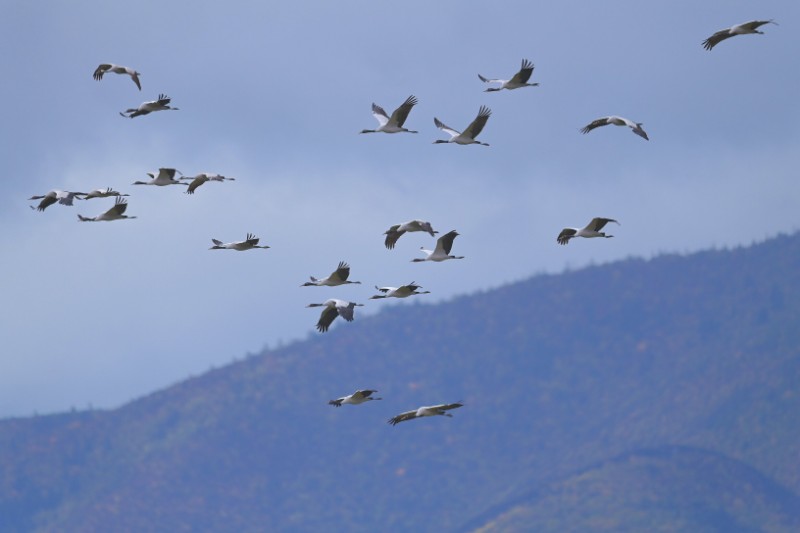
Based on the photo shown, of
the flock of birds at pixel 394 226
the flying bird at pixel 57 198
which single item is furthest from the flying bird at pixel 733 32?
the flying bird at pixel 57 198

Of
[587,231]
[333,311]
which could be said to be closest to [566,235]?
[587,231]

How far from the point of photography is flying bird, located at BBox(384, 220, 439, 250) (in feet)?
173

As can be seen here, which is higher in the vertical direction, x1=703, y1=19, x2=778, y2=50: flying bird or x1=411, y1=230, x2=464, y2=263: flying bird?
x1=703, y1=19, x2=778, y2=50: flying bird

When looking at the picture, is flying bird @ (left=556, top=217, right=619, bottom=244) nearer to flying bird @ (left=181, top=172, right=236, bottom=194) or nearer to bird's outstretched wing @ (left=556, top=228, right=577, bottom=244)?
bird's outstretched wing @ (left=556, top=228, right=577, bottom=244)

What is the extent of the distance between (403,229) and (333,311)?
3229 millimetres

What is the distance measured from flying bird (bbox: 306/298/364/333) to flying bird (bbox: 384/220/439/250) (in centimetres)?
226

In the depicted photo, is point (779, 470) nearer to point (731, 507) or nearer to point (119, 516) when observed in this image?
point (731, 507)

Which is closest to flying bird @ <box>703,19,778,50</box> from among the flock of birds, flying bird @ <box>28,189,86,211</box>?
the flock of birds

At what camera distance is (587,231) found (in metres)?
55.5

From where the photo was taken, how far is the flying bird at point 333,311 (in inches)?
1992

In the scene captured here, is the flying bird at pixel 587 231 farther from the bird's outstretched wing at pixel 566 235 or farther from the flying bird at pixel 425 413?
the flying bird at pixel 425 413

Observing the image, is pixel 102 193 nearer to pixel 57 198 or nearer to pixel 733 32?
pixel 57 198

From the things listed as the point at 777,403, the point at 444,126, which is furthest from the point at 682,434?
the point at 444,126

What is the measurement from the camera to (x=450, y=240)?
55875 millimetres
